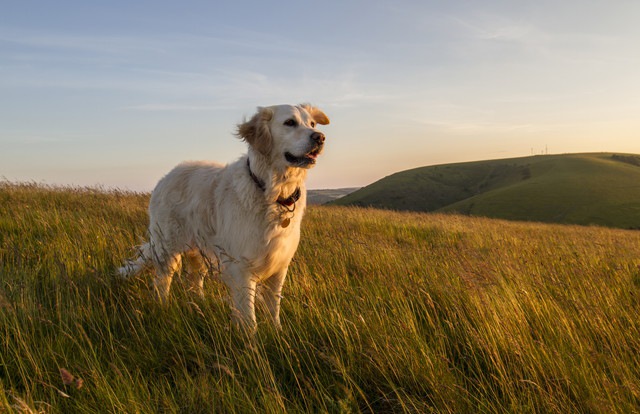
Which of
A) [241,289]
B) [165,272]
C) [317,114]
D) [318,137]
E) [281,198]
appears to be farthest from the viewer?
[317,114]

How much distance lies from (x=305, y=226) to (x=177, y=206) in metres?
4.79

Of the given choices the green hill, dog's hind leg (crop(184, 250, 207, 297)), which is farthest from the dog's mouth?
the green hill

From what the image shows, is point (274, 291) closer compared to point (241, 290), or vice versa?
point (241, 290)

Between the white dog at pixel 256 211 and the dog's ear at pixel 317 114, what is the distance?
0.03 m

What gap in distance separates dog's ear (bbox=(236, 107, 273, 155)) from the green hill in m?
57.5

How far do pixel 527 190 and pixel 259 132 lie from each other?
7584 cm

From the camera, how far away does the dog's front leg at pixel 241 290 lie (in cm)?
327

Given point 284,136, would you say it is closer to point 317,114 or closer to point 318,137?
point 318,137

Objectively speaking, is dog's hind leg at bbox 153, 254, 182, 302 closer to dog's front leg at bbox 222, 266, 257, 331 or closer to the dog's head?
dog's front leg at bbox 222, 266, 257, 331

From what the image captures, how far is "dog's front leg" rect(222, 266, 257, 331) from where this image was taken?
129 inches

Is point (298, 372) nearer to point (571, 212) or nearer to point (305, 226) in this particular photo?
point (305, 226)

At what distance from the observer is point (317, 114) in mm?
4414

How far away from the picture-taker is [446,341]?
2971 mm

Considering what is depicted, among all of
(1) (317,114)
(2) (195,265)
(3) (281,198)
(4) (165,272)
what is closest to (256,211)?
(3) (281,198)
